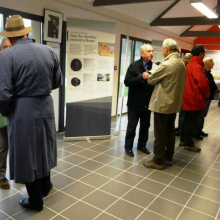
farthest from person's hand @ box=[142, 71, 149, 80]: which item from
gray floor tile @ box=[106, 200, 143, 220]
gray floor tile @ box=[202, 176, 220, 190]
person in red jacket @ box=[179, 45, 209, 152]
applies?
gray floor tile @ box=[106, 200, 143, 220]

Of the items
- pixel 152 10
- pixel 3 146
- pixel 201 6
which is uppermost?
pixel 152 10

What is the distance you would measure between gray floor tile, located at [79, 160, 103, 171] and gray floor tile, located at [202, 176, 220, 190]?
1231mm

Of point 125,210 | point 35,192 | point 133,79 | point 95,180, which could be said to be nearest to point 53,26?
point 133,79

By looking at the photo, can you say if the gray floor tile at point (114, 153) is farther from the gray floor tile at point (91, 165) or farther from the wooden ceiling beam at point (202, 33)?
the wooden ceiling beam at point (202, 33)

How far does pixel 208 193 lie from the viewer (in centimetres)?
246

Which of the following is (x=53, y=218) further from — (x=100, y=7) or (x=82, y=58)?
(x=100, y=7)

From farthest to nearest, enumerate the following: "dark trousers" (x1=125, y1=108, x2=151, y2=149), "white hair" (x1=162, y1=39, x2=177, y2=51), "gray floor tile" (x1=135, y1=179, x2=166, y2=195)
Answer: "dark trousers" (x1=125, y1=108, x2=151, y2=149), "white hair" (x1=162, y1=39, x2=177, y2=51), "gray floor tile" (x1=135, y1=179, x2=166, y2=195)

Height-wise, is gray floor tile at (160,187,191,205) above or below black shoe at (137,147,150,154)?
below

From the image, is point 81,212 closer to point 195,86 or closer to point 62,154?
point 62,154

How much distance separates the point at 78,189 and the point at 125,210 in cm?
55

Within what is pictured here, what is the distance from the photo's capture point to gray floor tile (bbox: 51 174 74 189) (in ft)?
8.10

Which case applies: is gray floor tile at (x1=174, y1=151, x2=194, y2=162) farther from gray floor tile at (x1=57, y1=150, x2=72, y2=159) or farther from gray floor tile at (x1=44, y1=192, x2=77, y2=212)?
gray floor tile at (x1=44, y1=192, x2=77, y2=212)

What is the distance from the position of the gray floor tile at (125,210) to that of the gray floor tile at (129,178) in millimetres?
399

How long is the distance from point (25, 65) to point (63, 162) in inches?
64.6
